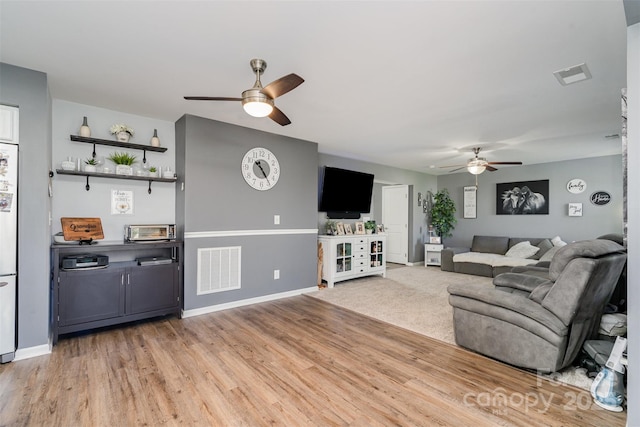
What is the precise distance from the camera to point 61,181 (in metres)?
3.23

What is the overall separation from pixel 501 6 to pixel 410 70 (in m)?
0.83

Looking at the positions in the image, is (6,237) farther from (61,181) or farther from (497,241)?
(497,241)

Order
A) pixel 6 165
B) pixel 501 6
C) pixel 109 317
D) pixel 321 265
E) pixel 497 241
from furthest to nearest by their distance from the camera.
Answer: pixel 497 241
pixel 321 265
pixel 109 317
pixel 6 165
pixel 501 6

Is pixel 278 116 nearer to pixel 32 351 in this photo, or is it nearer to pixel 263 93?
pixel 263 93

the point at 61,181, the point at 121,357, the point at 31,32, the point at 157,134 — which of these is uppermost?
the point at 31,32

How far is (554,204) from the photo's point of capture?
6426 mm

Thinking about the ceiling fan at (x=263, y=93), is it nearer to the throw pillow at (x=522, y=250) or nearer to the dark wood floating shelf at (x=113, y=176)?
the dark wood floating shelf at (x=113, y=176)

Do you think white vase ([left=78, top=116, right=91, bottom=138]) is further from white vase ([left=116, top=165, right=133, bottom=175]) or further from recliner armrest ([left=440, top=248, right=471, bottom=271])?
recliner armrest ([left=440, top=248, right=471, bottom=271])

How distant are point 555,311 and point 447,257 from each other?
489 cm

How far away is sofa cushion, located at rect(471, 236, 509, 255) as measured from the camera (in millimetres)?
6770

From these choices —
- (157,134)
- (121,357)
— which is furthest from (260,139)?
(121,357)

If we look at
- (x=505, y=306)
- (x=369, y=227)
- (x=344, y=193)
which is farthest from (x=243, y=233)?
(x=505, y=306)

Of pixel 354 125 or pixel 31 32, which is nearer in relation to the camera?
pixel 31 32

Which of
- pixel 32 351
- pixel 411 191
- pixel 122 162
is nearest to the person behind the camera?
pixel 32 351
